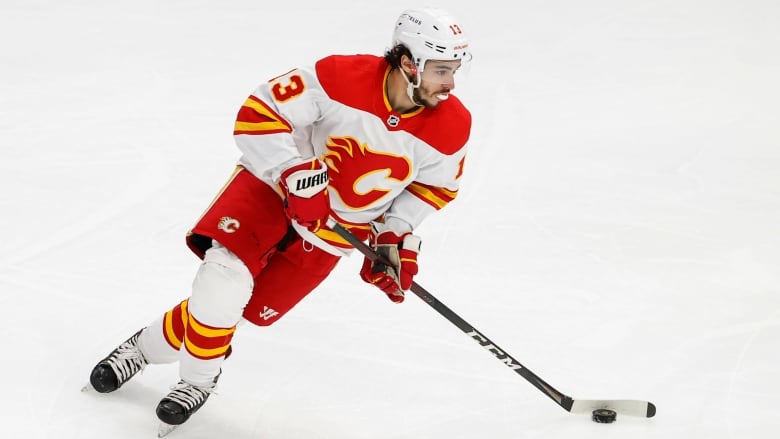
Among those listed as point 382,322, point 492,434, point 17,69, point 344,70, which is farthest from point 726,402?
point 17,69

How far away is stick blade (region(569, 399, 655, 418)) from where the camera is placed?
285 centimetres

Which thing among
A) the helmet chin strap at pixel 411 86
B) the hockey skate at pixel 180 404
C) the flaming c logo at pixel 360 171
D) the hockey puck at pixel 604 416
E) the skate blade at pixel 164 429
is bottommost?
the skate blade at pixel 164 429

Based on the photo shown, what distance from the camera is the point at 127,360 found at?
106 inches

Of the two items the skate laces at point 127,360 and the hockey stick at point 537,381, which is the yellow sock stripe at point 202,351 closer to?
the skate laces at point 127,360

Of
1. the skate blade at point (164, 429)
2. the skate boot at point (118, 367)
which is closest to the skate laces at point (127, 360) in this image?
the skate boot at point (118, 367)

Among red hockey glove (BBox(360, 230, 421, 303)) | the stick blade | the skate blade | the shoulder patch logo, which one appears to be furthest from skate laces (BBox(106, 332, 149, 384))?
the stick blade

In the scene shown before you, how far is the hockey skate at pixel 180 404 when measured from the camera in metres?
2.44

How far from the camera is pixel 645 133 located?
5.24 metres

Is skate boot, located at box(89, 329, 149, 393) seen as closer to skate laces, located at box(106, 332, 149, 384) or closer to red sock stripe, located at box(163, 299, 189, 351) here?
skate laces, located at box(106, 332, 149, 384)

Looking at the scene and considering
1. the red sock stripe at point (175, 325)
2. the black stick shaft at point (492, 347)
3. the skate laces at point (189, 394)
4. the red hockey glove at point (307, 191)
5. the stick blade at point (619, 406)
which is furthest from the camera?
the stick blade at point (619, 406)

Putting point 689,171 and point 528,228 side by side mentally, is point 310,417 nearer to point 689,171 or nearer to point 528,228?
point 528,228

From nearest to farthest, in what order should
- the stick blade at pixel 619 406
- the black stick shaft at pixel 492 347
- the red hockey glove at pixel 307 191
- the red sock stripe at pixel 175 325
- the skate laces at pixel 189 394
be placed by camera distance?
the red hockey glove at pixel 307 191 < the skate laces at pixel 189 394 < the red sock stripe at pixel 175 325 < the black stick shaft at pixel 492 347 < the stick blade at pixel 619 406

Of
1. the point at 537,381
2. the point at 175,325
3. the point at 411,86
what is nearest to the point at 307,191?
the point at 411,86

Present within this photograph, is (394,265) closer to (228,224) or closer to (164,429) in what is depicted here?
(228,224)
